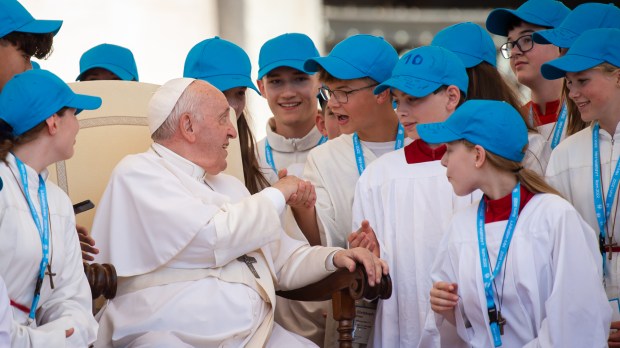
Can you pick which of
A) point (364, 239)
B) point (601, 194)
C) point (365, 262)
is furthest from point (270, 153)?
point (601, 194)

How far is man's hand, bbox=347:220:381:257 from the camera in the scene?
4.80m

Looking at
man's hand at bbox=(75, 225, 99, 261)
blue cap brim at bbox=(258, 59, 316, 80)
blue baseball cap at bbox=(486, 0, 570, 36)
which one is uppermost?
blue baseball cap at bbox=(486, 0, 570, 36)

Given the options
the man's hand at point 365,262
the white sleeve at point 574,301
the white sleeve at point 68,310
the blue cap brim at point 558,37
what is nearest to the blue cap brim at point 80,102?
the white sleeve at point 68,310

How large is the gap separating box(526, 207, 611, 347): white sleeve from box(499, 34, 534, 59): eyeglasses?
1.58 meters

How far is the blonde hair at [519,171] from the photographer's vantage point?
4.28 metres

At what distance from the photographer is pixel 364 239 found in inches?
189

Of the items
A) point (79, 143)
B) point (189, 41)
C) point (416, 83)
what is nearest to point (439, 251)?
point (416, 83)

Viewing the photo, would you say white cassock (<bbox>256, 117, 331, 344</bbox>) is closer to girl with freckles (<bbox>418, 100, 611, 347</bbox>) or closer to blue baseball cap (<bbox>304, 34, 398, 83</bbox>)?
blue baseball cap (<bbox>304, 34, 398, 83</bbox>)

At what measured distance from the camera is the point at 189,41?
9.01m

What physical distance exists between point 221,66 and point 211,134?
107cm

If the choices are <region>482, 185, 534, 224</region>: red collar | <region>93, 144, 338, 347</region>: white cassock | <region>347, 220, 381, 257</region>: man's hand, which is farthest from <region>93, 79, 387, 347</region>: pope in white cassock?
<region>482, 185, 534, 224</region>: red collar

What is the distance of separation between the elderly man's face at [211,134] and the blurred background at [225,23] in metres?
3.49

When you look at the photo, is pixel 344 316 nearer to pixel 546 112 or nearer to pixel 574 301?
pixel 574 301

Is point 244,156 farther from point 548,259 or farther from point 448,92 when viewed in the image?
point 548,259
